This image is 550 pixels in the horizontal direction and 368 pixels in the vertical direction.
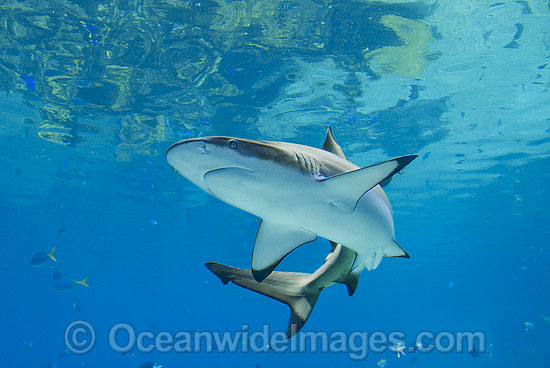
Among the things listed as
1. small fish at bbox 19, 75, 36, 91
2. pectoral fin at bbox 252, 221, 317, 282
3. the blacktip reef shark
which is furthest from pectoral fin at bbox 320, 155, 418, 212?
small fish at bbox 19, 75, 36, 91

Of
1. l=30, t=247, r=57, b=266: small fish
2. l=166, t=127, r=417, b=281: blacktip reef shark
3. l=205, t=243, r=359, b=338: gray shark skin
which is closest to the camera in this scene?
l=166, t=127, r=417, b=281: blacktip reef shark

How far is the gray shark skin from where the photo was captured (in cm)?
289

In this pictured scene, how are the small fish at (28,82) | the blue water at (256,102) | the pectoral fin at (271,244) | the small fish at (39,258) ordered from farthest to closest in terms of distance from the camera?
the small fish at (39,258) → the small fish at (28,82) → the blue water at (256,102) → the pectoral fin at (271,244)

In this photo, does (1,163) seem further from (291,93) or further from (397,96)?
(397,96)

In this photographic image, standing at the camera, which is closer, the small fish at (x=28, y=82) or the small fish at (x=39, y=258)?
the small fish at (x=28, y=82)

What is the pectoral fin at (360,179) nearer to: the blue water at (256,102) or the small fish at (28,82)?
the blue water at (256,102)

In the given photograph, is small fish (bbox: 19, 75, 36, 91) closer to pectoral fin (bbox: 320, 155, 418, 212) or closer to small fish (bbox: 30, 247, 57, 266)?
small fish (bbox: 30, 247, 57, 266)

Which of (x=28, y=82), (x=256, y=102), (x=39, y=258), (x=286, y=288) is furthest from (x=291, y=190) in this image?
(x=39, y=258)

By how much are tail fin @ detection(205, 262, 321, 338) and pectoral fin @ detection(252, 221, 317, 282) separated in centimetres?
17

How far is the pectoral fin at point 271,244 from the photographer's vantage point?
277cm

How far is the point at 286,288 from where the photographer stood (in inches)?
127

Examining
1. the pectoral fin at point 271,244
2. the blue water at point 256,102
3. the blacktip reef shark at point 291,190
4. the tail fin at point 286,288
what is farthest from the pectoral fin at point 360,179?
the blue water at point 256,102

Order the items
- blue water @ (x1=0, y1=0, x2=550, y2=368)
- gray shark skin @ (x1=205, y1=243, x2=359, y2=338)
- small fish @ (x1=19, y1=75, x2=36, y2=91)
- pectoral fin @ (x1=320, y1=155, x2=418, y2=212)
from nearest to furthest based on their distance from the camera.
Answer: pectoral fin @ (x1=320, y1=155, x2=418, y2=212) → gray shark skin @ (x1=205, y1=243, x2=359, y2=338) → blue water @ (x1=0, y1=0, x2=550, y2=368) → small fish @ (x1=19, y1=75, x2=36, y2=91)

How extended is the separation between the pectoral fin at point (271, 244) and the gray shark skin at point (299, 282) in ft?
0.55
